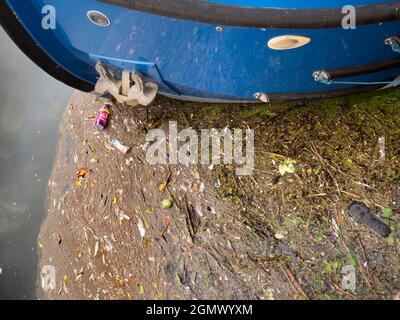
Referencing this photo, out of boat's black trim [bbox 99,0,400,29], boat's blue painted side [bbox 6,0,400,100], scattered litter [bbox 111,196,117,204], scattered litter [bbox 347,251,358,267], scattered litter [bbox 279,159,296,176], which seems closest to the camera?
boat's black trim [bbox 99,0,400,29]

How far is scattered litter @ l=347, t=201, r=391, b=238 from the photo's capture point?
2748 millimetres

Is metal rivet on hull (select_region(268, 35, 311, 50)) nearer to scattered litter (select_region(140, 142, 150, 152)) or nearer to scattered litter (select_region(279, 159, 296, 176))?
scattered litter (select_region(279, 159, 296, 176))

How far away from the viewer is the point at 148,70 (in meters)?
2.51

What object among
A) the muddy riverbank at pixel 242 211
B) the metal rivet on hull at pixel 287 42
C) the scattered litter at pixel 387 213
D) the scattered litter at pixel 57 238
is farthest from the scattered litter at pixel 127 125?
the scattered litter at pixel 387 213

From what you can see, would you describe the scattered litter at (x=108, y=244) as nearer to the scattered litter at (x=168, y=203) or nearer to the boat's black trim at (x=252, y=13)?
the scattered litter at (x=168, y=203)

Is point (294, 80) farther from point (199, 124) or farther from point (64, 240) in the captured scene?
point (64, 240)

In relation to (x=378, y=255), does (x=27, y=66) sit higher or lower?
higher

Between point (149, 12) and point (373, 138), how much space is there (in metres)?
1.45

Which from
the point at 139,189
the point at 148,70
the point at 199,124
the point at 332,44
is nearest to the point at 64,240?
the point at 139,189

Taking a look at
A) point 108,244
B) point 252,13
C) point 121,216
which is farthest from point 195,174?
point 252,13

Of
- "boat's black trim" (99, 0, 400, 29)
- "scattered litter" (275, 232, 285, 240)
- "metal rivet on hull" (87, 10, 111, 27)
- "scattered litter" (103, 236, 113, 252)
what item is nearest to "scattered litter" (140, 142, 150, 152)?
"scattered litter" (103, 236, 113, 252)

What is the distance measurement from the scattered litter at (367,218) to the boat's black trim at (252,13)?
1.05 metres

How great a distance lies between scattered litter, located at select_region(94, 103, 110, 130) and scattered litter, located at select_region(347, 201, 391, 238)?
1486mm

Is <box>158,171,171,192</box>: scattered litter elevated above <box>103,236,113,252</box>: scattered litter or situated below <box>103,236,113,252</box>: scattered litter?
above
